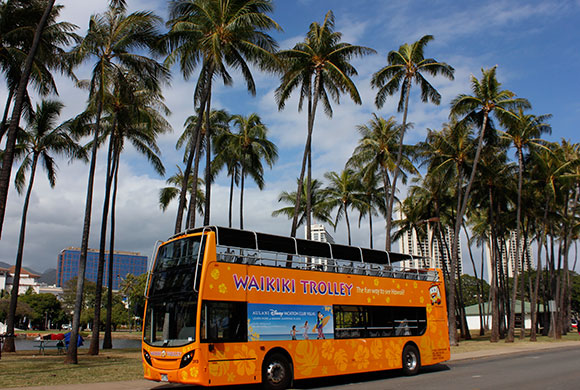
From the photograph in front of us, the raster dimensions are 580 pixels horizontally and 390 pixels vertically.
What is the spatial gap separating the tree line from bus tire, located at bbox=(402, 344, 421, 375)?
448 inches

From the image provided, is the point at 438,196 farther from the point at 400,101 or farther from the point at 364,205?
the point at 400,101

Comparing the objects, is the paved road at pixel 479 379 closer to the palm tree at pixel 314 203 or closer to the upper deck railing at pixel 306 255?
the upper deck railing at pixel 306 255

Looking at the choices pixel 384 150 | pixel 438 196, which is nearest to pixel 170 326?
pixel 384 150

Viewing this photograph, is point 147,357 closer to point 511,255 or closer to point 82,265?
point 82,265

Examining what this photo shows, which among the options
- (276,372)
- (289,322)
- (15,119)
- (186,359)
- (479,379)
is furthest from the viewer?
(15,119)

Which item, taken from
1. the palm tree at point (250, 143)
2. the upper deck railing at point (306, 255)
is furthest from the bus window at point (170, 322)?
the palm tree at point (250, 143)

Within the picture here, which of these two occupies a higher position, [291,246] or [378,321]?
[291,246]

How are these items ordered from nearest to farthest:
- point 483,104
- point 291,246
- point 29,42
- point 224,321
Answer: point 224,321, point 291,246, point 29,42, point 483,104

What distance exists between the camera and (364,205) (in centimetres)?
4294

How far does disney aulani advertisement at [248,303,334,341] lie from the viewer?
38.1ft

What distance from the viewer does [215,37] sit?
19641 mm

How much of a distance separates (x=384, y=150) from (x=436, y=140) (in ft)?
12.6

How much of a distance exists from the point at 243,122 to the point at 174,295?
23771 millimetres

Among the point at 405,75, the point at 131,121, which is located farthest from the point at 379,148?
the point at 131,121
